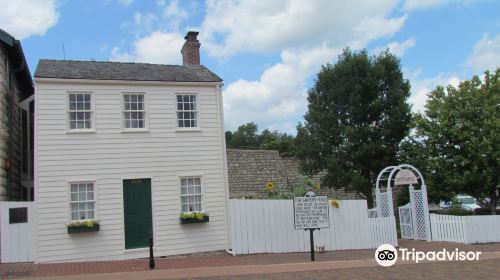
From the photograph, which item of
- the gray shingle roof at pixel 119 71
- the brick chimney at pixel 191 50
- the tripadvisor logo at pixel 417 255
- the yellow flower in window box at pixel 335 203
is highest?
the brick chimney at pixel 191 50

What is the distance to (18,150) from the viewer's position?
62.1 ft

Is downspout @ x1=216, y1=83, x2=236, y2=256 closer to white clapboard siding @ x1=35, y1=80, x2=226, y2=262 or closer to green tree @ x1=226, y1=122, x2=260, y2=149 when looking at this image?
white clapboard siding @ x1=35, y1=80, x2=226, y2=262

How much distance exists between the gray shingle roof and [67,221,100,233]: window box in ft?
14.8

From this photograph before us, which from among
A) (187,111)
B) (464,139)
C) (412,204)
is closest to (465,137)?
(464,139)

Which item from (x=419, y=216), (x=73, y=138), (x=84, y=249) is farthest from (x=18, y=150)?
(x=419, y=216)

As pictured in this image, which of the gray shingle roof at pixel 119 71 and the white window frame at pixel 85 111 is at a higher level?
the gray shingle roof at pixel 119 71

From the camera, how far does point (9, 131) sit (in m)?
16.5

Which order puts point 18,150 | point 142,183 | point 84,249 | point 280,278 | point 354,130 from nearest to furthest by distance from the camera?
point 280,278 → point 84,249 → point 142,183 → point 18,150 → point 354,130

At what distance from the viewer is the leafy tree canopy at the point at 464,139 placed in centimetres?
1941

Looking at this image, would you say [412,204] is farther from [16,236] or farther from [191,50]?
[16,236]

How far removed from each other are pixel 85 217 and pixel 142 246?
1.98m

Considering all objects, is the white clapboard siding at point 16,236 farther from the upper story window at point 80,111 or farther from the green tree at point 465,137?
the green tree at point 465,137

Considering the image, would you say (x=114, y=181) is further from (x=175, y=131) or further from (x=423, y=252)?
(x=423, y=252)

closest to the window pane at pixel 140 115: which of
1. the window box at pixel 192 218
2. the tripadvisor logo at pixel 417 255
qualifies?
the window box at pixel 192 218
